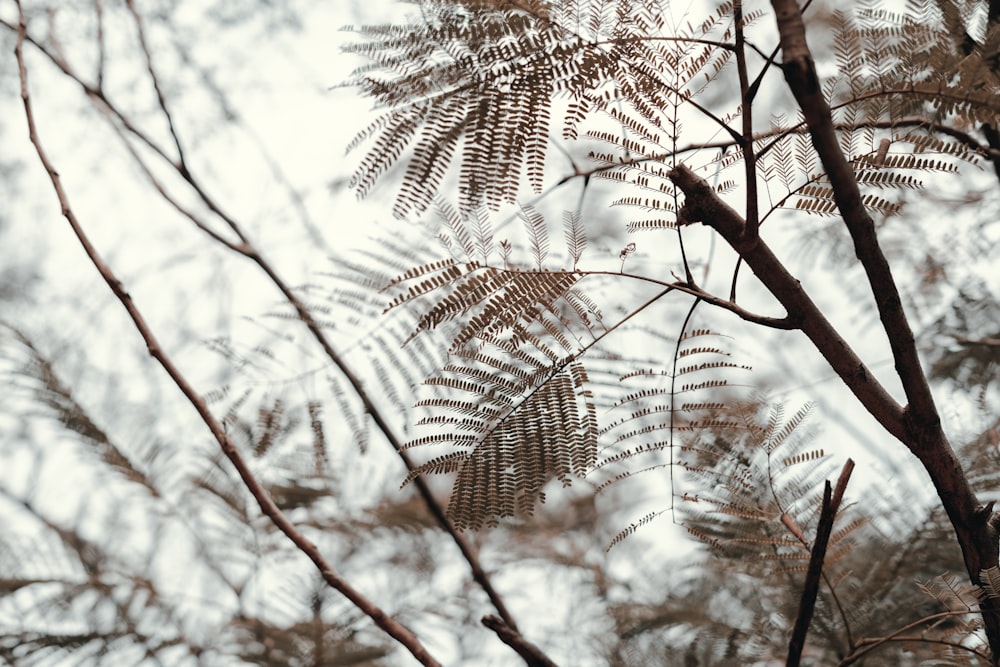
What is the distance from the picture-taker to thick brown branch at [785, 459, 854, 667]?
1.30ft

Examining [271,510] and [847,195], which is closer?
[847,195]

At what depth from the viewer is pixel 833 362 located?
38 cm

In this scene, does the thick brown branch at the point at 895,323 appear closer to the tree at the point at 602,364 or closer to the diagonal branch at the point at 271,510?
the tree at the point at 602,364

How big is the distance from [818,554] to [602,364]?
0.22m

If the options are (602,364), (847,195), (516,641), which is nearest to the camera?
(847,195)

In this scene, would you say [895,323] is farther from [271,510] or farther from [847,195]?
[271,510]

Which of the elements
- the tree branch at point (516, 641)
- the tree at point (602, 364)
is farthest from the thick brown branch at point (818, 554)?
the tree branch at point (516, 641)

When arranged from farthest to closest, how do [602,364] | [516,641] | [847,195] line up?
[602,364]
[516,641]
[847,195]

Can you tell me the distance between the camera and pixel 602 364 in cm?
59

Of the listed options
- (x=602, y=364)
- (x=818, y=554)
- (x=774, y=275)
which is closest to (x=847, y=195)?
(x=774, y=275)

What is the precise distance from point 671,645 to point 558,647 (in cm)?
46

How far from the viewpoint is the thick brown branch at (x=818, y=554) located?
40cm

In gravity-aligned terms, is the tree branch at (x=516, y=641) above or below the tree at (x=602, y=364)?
below

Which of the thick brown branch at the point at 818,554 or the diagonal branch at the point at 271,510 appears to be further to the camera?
the diagonal branch at the point at 271,510
